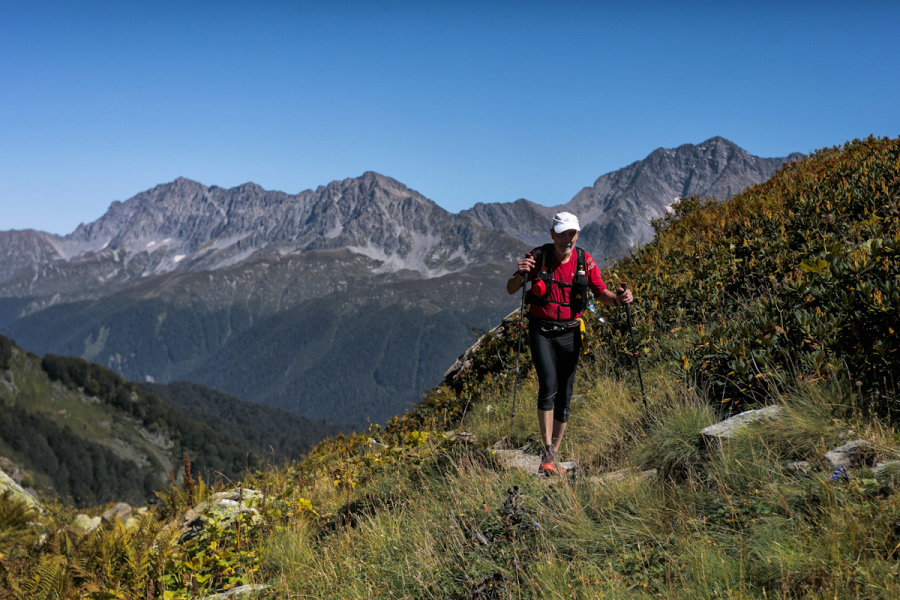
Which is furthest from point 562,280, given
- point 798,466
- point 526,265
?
point 798,466

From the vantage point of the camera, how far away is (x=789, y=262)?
7.43 meters

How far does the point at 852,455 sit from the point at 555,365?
265 cm

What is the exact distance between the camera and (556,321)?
18.6 feet

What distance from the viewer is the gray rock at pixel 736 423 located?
14.2ft

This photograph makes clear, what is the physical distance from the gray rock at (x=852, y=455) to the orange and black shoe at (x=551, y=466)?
1.99 m

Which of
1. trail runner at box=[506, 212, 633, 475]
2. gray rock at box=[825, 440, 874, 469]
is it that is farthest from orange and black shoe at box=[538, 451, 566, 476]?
gray rock at box=[825, 440, 874, 469]

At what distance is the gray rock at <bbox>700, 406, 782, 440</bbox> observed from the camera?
4.34 m

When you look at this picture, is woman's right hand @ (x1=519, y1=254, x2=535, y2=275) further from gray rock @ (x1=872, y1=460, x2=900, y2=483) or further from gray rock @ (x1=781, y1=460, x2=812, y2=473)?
gray rock @ (x1=872, y1=460, x2=900, y2=483)

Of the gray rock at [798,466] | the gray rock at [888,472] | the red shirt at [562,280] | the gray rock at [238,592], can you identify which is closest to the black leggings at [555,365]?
the red shirt at [562,280]

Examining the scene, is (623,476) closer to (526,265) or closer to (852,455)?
(852,455)

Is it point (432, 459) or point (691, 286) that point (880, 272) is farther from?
point (432, 459)

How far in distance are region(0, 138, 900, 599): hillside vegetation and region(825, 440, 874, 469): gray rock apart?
7 centimetres

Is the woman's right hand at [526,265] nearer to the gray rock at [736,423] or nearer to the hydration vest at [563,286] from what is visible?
the hydration vest at [563,286]

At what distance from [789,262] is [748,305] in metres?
0.83
